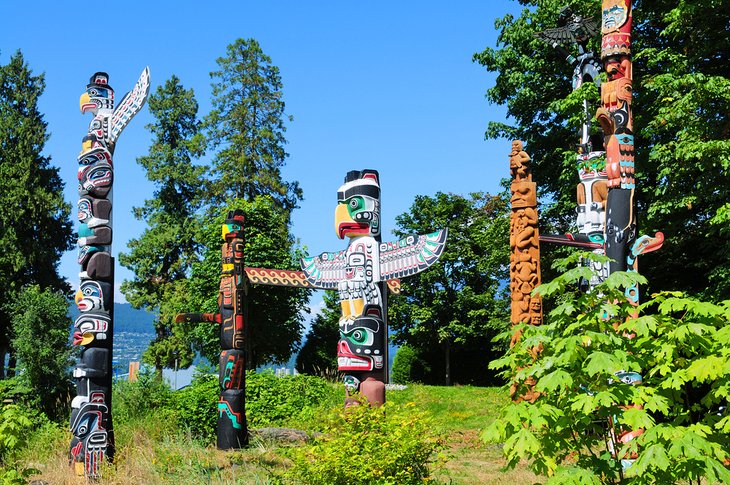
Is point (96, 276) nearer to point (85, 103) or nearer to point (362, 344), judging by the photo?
point (85, 103)

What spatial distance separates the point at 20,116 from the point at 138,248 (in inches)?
263

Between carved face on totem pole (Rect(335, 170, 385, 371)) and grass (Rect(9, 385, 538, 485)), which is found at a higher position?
carved face on totem pole (Rect(335, 170, 385, 371))

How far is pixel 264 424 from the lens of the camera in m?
16.3

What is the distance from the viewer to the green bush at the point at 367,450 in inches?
293

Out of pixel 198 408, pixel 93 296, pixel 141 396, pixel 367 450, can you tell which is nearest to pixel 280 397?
pixel 198 408

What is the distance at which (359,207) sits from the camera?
33.6ft

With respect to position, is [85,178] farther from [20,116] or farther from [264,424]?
[20,116]

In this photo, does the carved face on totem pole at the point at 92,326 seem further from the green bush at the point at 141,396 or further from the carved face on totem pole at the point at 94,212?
the green bush at the point at 141,396

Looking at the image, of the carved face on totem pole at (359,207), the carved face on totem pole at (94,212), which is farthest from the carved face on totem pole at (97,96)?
the carved face on totem pole at (359,207)

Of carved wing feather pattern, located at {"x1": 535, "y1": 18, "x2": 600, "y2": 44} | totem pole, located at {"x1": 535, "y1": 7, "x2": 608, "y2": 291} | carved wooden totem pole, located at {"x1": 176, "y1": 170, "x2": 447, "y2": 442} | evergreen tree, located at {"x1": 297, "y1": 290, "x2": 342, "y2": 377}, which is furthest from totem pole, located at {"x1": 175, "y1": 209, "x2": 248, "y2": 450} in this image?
evergreen tree, located at {"x1": 297, "y1": 290, "x2": 342, "y2": 377}

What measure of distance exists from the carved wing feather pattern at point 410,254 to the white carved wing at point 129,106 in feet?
14.5

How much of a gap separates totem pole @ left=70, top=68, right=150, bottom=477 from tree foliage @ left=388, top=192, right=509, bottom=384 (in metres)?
17.5

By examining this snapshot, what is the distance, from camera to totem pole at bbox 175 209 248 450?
13.3m

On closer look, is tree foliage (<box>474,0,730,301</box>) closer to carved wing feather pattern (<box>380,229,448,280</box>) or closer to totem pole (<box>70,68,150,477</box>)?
carved wing feather pattern (<box>380,229,448,280</box>)
